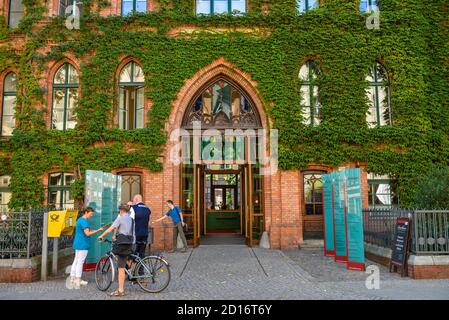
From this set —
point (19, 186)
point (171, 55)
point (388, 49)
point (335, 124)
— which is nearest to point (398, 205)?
point (335, 124)

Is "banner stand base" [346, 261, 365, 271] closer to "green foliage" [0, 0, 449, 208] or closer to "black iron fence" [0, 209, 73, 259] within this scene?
"green foliage" [0, 0, 449, 208]

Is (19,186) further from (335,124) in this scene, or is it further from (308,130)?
(335,124)

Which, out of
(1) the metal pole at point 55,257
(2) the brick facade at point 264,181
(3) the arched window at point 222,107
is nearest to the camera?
(1) the metal pole at point 55,257

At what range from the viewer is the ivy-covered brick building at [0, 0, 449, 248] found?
49.1 ft

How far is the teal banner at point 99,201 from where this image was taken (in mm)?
9969

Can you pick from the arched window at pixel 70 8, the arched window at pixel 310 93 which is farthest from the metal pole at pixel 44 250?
the arched window at pixel 310 93

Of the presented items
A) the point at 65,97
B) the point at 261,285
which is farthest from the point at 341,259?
the point at 65,97

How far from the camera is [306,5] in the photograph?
16.1 m

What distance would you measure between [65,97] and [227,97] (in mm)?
6323

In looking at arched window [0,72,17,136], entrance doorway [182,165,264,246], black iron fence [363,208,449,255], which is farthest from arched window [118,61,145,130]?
black iron fence [363,208,449,255]

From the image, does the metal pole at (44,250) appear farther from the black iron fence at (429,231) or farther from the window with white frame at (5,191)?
the black iron fence at (429,231)

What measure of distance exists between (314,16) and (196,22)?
4.58 meters

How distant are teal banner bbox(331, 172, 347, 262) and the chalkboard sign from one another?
149cm

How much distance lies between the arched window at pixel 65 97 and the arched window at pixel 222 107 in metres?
4.54
